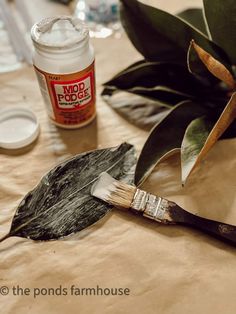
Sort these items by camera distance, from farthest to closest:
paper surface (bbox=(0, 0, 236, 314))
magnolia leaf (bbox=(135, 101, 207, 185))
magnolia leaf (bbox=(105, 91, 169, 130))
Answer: magnolia leaf (bbox=(105, 91, 169, 130))
magnolia leaf (bbox=(135, 101, 207, 185))
paper surface (bbox=(0, 0, 236, 314))

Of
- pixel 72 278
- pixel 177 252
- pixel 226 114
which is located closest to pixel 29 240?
pixel 72 278

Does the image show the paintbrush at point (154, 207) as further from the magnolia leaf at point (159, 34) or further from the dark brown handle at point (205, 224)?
the magnolia leaf at point (159, 34)

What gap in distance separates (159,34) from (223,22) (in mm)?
103

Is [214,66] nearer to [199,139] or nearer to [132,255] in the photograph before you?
[199,139]

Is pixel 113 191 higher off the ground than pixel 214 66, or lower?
lower

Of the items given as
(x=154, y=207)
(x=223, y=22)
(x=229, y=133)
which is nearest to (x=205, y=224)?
(x=154, y=207)

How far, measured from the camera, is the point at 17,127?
26.2 inches

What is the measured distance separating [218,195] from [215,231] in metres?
0.07

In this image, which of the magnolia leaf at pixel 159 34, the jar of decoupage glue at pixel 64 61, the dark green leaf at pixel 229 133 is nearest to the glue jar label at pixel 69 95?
the jar of decoupage glue at pixel 64 61

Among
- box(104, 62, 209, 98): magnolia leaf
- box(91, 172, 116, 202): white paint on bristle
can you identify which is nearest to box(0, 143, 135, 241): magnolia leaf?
box(91, 172, 116, 202): white paint on bristle

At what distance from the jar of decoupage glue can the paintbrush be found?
155mm

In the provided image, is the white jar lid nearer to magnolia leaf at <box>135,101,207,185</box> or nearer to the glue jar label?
the glue jar label

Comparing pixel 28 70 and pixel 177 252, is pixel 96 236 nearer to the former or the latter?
pixel 177 252

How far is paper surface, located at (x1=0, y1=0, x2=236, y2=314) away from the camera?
0.46 meters
